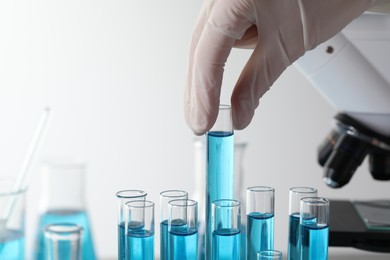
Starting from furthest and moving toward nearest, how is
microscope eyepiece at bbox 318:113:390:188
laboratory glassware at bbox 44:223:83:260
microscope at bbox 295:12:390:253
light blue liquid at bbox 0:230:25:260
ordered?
microscope eyepiece at bbox 318:113:390:188, microscope at bbox 295:12:390:253, light blue liquid at bbox 0:230:25:260, laboratory glassware at bbox 44:223:83:260

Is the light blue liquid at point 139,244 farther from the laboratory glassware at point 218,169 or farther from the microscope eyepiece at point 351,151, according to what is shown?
the microscope eyepiece at point 351,151

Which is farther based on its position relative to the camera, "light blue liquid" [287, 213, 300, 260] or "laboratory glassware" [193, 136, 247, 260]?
"laboratory glassware" [193, 136, 247, 260]

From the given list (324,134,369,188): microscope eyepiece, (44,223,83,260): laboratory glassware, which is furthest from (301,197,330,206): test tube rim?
(324,134,369,188): microscope eyepiece

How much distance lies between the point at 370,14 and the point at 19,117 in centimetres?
160

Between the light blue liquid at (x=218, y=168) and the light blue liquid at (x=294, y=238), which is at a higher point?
the light blue liquid at (x=218, y=168)

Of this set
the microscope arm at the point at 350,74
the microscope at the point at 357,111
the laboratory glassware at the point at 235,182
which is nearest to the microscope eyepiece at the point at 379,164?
the microscope at the point at 357,111

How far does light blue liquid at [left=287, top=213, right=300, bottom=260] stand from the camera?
0.94 metres

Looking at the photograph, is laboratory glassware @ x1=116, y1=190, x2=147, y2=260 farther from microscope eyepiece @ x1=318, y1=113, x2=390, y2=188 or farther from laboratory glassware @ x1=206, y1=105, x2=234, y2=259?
microscope eyepiece @ x1=318, y1=113, x2=390, y2=188

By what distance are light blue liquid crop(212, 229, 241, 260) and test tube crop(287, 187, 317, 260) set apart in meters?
0.09

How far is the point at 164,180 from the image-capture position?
263 centimetres

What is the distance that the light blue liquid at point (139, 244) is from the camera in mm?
891

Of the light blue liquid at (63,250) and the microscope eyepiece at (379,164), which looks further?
the microscope eyepiece at (379,164)

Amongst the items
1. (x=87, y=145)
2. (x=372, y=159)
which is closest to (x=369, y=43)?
(x=372, y=159)

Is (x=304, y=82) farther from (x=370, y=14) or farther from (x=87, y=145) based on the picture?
(x=370, y=14)
